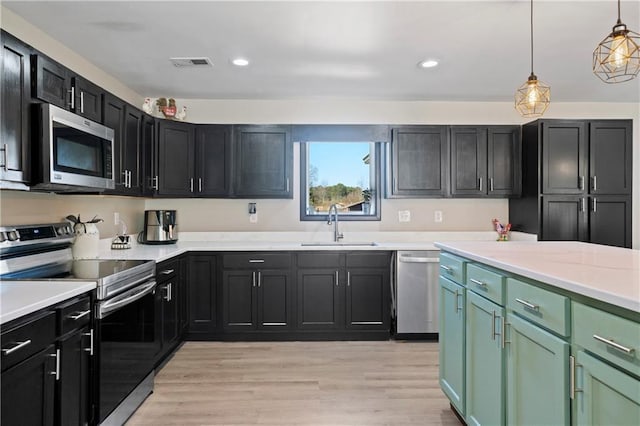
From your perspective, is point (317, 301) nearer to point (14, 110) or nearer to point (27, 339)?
point (27, 339)

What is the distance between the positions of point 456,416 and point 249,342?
1.99 meters

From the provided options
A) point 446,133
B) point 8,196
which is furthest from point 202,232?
point 446,133

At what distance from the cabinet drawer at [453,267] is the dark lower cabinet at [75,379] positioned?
6.26ft

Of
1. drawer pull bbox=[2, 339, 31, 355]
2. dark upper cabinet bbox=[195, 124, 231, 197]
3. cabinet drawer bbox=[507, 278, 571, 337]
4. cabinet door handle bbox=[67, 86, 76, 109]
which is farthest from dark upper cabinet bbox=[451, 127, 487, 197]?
drawer pull bbox=[2, 339, 31, 355]

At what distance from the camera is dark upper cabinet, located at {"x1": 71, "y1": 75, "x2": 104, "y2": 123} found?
7.88ft

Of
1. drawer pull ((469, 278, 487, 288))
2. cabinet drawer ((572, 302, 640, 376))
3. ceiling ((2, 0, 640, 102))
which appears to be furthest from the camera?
ceiling ((2, 0, 640, 102))

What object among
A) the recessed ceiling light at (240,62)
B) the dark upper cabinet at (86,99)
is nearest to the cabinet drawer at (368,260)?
the recessed ceiling light at (240,62)

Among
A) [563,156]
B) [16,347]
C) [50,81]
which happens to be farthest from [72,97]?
[563,156]

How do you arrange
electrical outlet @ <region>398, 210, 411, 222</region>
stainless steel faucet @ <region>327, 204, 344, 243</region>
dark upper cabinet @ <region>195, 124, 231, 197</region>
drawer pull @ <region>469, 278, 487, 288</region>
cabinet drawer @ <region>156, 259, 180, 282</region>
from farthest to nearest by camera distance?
electrical outlet @ <region>398, 210, 411, 222</region>
stainless steel faucet @ <region>327, 204, 344, 243</region>
dark upper cabinet @ <region>195, 124, 231, 197</region>
cabinet drawer @ <region>156, 259, 180, 282</region>
drawer pull @ <region>469, 278, 487, 288</region>

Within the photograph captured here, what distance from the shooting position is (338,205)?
439 centimetres

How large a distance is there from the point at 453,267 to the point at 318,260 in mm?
1644

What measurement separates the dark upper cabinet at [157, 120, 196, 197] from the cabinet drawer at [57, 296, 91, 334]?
2.05 metres

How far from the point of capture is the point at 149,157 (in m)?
3.61

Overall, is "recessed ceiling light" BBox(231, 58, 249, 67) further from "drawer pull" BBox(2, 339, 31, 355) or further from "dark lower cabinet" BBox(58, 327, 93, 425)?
"drawer pull" BBox(2, 339, 31, 355)
